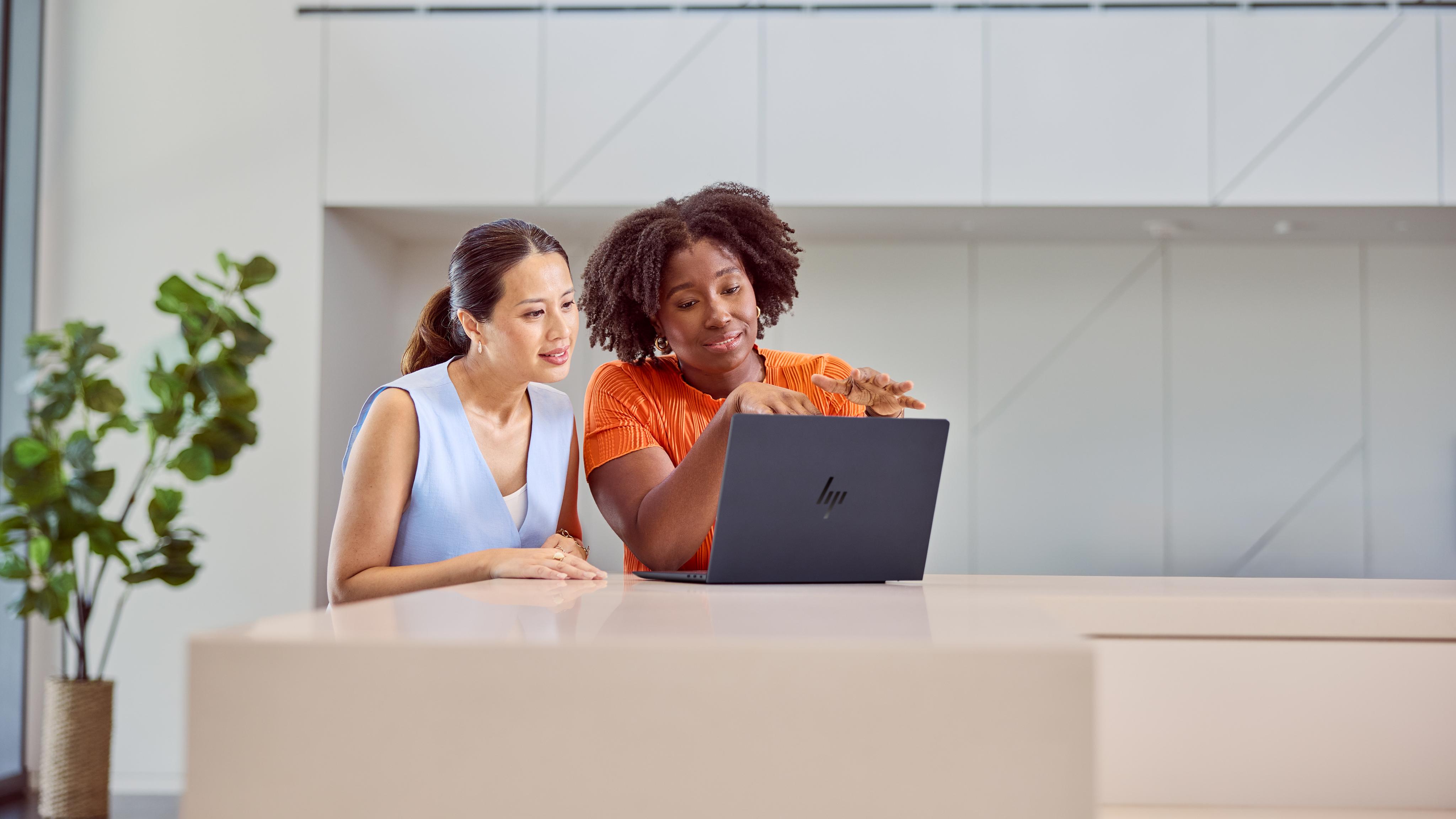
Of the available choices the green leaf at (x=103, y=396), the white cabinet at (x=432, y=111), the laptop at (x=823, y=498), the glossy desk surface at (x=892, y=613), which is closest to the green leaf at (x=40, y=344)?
the green leaf at (x=103, y=396)

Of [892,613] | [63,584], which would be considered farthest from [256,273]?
[892,613]

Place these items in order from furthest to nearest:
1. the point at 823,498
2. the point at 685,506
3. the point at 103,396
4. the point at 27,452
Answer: the point at 103,396, the point at 27,452, the point at 685,506, the point at 823,498

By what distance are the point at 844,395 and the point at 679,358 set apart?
465 millimetres

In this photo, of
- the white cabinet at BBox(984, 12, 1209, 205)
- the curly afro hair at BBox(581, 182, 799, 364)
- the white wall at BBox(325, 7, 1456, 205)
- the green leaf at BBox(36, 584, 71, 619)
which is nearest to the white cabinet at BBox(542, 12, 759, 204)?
the white wall at BBox(325, 7, 1456, 205)

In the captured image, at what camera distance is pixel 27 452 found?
7.49 ft

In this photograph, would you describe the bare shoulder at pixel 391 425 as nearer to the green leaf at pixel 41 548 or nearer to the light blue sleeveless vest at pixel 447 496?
the light blue sleeveless vest at pixel 447 496

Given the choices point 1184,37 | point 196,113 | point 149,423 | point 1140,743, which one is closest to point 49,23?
point 196,113

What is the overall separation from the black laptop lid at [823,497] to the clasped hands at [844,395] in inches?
3.8

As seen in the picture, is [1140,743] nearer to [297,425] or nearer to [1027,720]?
[1027,720]

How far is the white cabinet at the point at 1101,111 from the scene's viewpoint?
3.07 m

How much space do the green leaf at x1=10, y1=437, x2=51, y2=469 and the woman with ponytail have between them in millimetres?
1288

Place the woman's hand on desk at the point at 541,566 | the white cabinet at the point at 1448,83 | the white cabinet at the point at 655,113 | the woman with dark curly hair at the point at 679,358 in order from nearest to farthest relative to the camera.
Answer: the woman's hand on desk at the point at 541,566 < the woman with dark curly hair at the point at 679,358 < the white cabinet at the point at 1448,83 < the white cabinet at the point at 655,113

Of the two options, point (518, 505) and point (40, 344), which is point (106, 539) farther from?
point (518, 505)

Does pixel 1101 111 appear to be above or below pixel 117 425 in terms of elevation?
above
